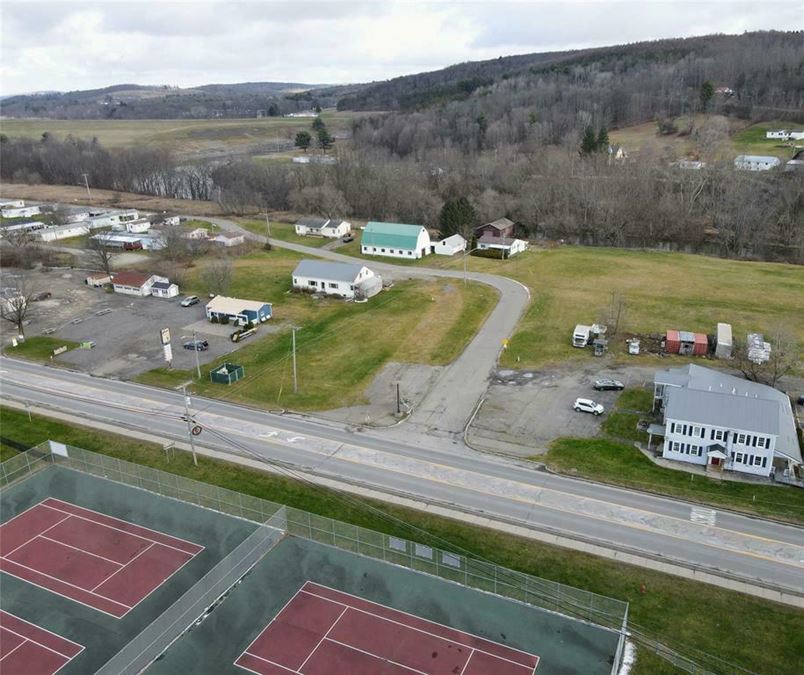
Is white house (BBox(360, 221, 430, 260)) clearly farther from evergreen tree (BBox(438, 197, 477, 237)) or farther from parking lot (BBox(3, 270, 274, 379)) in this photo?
parking lot (BBox(3, 270, 274, 379))

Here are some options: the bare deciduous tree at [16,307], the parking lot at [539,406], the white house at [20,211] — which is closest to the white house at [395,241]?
the parking lot at [539,406]

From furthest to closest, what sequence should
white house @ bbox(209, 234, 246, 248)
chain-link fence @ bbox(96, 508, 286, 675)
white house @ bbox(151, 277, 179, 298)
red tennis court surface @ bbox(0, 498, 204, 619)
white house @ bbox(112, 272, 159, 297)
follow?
white house @ bbox(209, 234, 246, 248) → white house @ bbox(112, 272, 159, 297) → white house @ bbox(151, 277, 179, 298) → red tennis court surface @ bbox(0, 498, 204, 619) → chain-link fence @ bbox(96, 508, 286, 675)

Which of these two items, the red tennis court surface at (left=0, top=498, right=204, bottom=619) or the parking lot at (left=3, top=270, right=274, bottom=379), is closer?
the red tennis court surface at (left=0, top=498, right=204, bottom=619)

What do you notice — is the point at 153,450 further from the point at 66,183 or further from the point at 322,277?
the point at 66,183

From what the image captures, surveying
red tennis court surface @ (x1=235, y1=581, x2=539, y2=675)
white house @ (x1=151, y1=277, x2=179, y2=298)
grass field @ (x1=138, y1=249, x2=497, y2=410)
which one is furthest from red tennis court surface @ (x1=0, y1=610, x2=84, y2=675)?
white house @ (x1=151, y1=277, x2=179, y2=298)

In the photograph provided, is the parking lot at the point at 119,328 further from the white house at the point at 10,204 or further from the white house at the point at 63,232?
the white house at the point at 10,204

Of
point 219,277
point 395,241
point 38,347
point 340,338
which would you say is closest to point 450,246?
point 395,241

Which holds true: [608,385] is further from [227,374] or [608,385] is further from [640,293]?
[227,374]
